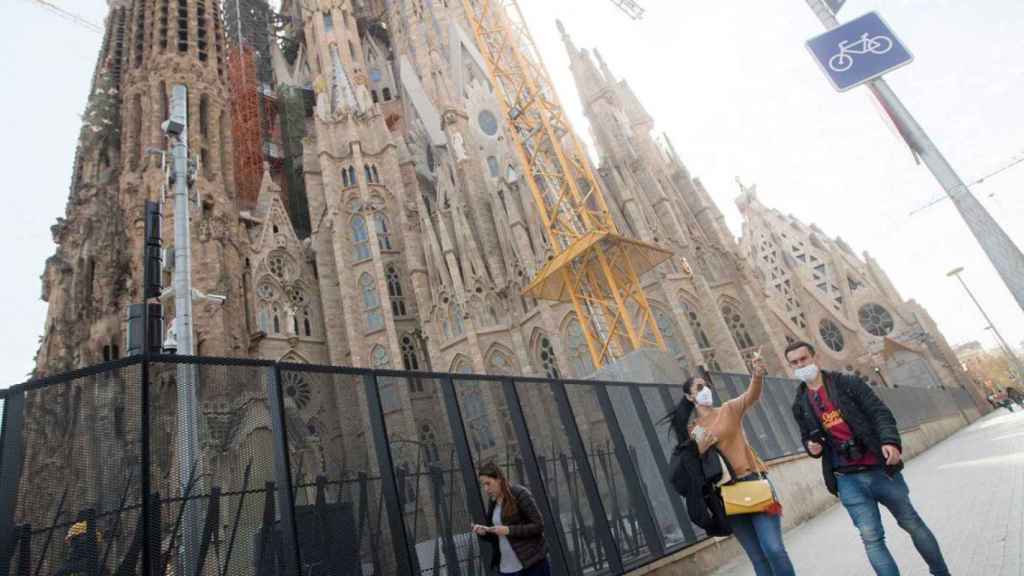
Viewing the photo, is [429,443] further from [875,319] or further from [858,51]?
[875,319]

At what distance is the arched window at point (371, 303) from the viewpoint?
87.8ft

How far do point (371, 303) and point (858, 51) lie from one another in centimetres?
2439

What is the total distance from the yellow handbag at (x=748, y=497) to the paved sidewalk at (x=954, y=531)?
144cm

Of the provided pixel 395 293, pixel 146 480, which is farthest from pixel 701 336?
pixel 146 480

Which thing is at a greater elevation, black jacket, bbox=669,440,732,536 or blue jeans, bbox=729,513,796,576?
black jacket, bbox=669,440,732,536

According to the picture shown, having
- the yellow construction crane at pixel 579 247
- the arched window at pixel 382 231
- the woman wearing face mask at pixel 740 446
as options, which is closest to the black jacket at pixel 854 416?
the woman wearing face mask at pixel 740 446

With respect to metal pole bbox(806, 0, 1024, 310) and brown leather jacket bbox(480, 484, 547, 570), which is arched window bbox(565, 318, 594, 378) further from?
brown leather jacket bbox(480, 484, 547, 570)

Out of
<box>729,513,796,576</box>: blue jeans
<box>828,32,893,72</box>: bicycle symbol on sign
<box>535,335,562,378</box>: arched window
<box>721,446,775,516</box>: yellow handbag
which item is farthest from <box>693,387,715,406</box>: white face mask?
<box>535,335,562,378</box>: arched window

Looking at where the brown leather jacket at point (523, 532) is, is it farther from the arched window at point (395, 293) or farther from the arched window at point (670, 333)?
the arched window at point (395, 293)

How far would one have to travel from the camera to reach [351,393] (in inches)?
176

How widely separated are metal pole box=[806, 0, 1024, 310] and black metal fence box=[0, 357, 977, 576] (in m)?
4.52

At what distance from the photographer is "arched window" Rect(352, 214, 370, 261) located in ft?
92.8

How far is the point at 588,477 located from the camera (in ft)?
20.4

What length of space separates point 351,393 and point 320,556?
1216 mm
